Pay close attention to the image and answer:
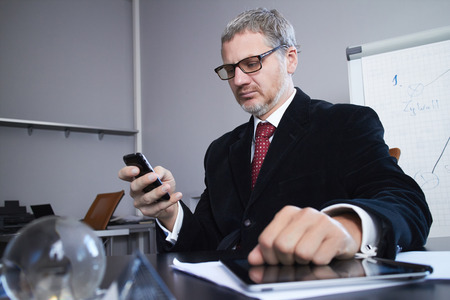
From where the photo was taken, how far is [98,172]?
3.21 m

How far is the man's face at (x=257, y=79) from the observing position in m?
1.29

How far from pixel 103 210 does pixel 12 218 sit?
1.74 feet

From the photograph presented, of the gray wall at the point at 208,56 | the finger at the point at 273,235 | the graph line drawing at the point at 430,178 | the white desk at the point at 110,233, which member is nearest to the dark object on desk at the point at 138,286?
the finger at the point at 273,235

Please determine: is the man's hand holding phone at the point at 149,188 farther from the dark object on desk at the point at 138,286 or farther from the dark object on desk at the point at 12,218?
the dark object on desk at the point at 12,218

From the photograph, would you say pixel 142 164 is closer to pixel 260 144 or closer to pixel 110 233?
pixel 260 144

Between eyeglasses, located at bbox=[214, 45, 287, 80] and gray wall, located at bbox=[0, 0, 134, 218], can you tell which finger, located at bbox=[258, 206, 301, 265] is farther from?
gray wall, located at bbox=[0, 0, 134, 218]

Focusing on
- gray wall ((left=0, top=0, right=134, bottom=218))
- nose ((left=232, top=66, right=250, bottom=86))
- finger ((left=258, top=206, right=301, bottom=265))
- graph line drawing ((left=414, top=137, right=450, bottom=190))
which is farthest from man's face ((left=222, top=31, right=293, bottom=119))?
gray wall ((left=0, top=0, right=134, bottom=218))

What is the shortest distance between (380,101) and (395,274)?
1420 millimetres

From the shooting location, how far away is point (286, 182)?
1096mm

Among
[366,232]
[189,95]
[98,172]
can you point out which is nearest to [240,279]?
[366,232]

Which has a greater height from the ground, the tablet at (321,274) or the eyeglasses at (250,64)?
the eyeglasses at (250,64)

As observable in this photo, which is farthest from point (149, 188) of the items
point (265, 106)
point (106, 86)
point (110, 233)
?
point (106, 86)

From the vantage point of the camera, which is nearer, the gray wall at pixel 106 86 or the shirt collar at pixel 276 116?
Result: the shirt collar at pixel 276 116

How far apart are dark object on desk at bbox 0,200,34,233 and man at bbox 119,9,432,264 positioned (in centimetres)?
142
